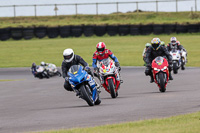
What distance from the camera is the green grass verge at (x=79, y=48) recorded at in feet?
113

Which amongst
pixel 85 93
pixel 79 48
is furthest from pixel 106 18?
pixel 85 93

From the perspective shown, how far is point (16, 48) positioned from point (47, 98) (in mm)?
28598

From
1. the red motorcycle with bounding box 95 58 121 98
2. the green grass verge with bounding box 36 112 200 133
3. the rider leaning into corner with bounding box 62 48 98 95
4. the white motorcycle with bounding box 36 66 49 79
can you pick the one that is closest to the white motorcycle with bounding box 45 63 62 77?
the white motorcycle with bounding box 36 66 49 79

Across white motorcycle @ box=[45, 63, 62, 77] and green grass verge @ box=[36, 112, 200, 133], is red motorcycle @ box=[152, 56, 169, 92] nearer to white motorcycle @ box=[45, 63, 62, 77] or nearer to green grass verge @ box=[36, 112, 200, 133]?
green grass verge @ box=[36, 112, 200, 133]

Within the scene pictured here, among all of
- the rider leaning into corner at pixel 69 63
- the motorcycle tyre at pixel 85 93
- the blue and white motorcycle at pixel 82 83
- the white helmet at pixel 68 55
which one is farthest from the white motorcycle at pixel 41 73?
the motorcycle tyre at pixel 85 93

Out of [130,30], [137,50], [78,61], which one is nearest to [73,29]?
[130,30]

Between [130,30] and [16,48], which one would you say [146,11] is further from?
[16,48]

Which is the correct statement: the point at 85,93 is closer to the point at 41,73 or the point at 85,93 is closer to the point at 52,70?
the point at 41,73

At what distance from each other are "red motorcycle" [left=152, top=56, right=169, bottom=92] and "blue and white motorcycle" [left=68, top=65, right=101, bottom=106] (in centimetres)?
314

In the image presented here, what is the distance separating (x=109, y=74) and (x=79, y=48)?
92.3 feet

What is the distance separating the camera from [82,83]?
11391 mm

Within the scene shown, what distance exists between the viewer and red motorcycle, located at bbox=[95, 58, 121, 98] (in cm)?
1334

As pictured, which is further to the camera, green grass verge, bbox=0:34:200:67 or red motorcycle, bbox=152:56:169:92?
green grass verge, bbox=0:34:200:67

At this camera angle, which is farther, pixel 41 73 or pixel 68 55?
pixel 41 73
